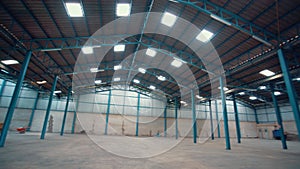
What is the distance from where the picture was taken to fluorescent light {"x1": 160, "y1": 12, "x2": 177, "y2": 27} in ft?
33.0

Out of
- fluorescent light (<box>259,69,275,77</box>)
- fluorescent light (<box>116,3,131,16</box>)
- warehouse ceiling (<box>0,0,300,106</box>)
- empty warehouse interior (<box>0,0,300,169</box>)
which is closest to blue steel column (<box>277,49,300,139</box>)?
empty warehouse interior (<box>0,0,300,169</box>)

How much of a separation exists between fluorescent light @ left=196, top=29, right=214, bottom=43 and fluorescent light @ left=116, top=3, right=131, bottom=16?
539 cm

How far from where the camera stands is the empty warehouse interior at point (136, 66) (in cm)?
703

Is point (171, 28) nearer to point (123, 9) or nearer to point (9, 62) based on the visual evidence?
point (123, 9)

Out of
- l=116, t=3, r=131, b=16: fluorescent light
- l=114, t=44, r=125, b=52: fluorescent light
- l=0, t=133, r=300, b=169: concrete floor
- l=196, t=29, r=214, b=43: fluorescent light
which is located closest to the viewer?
l=0, t=133, r=300, b=169: concrete floor

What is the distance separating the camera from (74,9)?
339 inches

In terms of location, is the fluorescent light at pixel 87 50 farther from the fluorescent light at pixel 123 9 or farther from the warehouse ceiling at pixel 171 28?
the fluorescent light at pixel 123 9

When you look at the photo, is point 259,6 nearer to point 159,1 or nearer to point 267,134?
point 159,1

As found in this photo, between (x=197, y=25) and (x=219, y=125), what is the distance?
80.1 feet

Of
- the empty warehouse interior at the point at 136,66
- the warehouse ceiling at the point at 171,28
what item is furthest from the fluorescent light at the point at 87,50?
the warehouse ceiling at the point at 171,28

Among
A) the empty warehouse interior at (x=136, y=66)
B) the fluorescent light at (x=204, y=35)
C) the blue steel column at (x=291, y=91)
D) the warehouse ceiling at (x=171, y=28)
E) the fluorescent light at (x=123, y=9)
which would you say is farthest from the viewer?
the fluorescent light at (x=204, y=35)

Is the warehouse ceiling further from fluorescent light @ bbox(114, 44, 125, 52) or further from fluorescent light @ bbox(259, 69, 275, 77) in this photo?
fluorescent light @ bbox(114, 44, 125, 52)

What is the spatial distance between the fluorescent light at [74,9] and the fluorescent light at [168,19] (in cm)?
539

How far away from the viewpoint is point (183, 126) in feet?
95.3
